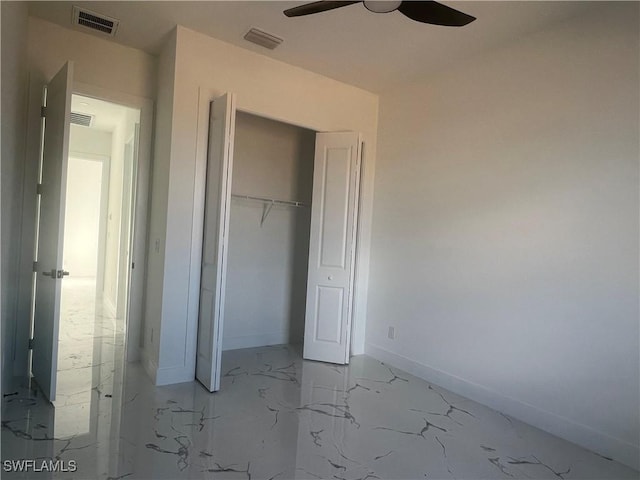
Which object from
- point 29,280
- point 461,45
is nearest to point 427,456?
point 461,45

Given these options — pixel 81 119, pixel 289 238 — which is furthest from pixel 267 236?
pixel 81 119

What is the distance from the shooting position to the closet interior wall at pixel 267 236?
431 centimetres

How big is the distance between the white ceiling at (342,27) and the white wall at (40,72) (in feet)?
0.42

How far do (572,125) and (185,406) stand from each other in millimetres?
3362

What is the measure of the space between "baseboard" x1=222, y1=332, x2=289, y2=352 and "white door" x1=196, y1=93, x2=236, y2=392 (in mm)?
928

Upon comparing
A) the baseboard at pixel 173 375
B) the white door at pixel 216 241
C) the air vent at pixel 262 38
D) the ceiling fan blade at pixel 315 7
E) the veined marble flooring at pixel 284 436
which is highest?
the air vent at pixel 262 38

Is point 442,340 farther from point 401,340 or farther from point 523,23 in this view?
point 523,23

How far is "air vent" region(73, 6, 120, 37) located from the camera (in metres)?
3.00

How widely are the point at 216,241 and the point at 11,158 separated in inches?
56.7

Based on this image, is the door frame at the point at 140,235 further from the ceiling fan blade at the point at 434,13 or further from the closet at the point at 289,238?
the ceiling fan blade at the point at 434,13

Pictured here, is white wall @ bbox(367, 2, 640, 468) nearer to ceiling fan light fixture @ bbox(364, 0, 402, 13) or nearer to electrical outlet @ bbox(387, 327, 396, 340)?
electrical outlet @ bbox(387, 327, 396, 340)

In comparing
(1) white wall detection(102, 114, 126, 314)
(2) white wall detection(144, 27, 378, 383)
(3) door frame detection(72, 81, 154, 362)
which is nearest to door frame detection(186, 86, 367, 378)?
(2) white wall detection(144, 27, 378, 383)

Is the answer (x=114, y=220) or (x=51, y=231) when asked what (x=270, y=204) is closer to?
(x=51, y=231)

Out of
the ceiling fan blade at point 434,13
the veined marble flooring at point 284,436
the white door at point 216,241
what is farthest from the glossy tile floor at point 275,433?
the ceiling fan blade at point 434,13
